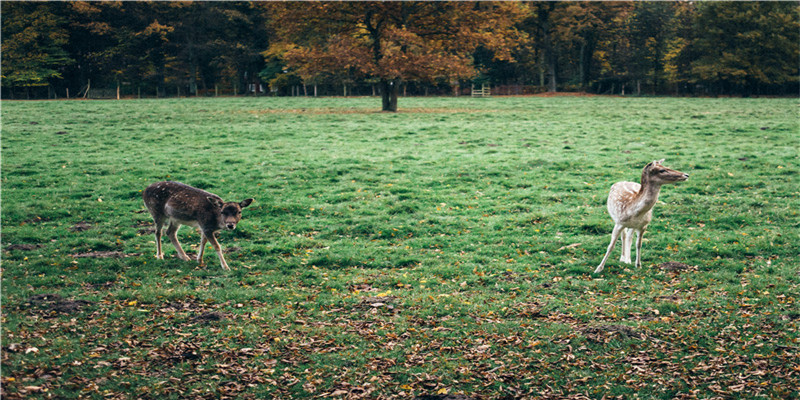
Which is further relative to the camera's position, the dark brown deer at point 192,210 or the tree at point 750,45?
the tree at point 750,45

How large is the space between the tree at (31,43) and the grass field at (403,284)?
5630cm

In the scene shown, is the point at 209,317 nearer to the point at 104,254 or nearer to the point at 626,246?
the point at 104,254

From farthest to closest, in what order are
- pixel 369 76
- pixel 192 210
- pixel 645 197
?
1. pixel 369 76
2. pixel 192 210
3. pixel 645 197

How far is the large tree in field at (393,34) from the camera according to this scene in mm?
Result: 39906

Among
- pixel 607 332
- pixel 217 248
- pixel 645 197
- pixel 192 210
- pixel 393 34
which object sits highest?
pixel 393 34

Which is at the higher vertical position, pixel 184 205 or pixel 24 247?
pixel 184 205

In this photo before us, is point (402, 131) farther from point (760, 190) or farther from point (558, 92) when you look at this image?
point (558, 92)

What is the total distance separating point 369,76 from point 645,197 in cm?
5757

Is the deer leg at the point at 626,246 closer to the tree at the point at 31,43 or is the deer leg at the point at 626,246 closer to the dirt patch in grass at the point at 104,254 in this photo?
the dirt patch in grass at the point at 104,254

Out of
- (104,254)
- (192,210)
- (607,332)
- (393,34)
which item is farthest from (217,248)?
(393,34)

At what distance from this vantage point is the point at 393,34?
39469 millimetres

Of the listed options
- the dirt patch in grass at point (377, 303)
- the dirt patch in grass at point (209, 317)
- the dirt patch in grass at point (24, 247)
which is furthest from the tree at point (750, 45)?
the dirt patch in grass at point (209, 317)

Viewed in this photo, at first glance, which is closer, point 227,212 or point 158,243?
point 227,212

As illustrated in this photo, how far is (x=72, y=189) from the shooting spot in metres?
16.5
